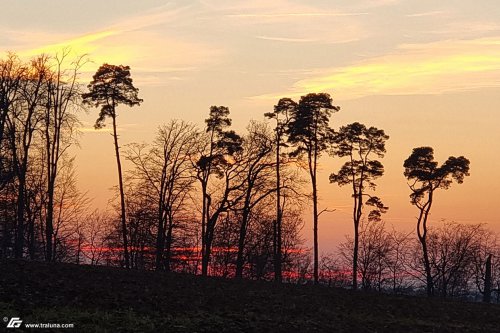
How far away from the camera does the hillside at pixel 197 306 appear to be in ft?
73.3

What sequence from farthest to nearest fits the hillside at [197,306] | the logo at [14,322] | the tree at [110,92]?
the tree at [110,92]
the hillside at [197,306]
the logo at [14,322]

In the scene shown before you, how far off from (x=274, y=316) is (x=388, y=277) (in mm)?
66215

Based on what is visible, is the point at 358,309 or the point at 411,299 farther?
the point at 411,299

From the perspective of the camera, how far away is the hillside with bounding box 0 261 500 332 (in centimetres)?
2234

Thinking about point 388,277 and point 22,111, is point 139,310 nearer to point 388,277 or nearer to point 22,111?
point 22,111

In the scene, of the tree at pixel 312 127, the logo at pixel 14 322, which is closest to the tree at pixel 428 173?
the tree at pixel 312 127

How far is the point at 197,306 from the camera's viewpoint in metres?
27.6

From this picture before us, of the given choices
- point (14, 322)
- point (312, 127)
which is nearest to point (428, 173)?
point (312, 127)

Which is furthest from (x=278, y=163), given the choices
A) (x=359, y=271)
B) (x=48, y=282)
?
(x=359, y=271)

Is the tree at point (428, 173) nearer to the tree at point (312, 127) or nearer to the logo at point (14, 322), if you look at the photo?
the tree at point (312, 127)

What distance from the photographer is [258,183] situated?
56938mm

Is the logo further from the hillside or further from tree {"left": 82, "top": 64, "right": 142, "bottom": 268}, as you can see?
tree {"left": 82, "top": 64, "right": 142, "bottom": 268}

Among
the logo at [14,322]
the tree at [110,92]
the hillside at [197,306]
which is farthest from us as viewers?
the tree at [110,92]

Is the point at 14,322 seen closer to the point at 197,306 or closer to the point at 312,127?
the point at 197,306
